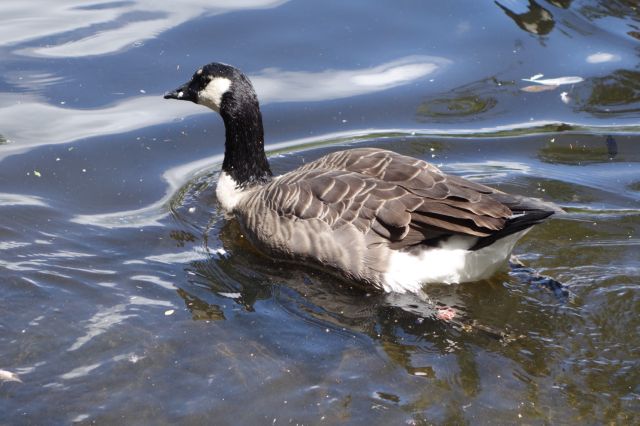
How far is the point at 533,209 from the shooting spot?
5.93 m

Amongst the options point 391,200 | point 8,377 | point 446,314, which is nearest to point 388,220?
point 391,200

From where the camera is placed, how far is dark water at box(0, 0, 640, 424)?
17.4 feet

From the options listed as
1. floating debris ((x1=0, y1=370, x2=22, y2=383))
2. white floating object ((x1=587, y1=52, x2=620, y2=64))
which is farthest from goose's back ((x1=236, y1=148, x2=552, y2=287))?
white floating object ((x1=587, y1=52, x2=620, y2=64))

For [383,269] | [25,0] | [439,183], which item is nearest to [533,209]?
[439,183]

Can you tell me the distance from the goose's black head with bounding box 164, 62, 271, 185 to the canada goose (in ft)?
1.80

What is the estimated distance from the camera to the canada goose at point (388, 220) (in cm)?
610

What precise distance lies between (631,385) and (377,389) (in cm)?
148

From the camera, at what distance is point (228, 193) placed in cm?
771

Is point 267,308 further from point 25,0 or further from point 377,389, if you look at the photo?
point 25,0

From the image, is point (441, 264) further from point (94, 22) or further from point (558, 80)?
point (94, 22)

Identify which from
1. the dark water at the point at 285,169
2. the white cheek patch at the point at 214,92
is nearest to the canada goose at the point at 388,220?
the dark water at the point at 285,169

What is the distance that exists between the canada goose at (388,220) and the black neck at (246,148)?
1.70 feet

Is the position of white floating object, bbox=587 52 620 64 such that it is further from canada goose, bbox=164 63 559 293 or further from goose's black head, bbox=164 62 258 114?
goose's black head, bbox=164 62 258 114

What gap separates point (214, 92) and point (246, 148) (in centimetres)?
56
